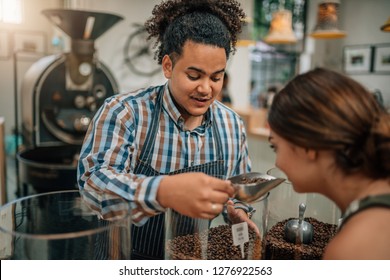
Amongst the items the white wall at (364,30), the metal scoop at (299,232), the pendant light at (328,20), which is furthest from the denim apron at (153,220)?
the white wall at (364,30)

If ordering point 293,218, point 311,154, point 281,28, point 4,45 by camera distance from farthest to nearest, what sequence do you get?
point 4,45 → point 281,28 → point 293,218 → point 311,154

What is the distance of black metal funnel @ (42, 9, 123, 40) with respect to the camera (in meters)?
2.72

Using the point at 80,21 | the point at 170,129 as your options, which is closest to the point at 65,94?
the point at 80,21

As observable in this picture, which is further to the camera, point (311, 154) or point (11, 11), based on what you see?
point (11, 11)

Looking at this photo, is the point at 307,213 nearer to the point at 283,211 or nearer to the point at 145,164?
the point at 283,211

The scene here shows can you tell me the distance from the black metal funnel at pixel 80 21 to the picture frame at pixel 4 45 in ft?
8.10

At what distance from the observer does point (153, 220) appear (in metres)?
1.07

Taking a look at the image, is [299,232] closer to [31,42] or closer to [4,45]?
[31,42]

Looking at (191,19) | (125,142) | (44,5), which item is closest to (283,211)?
(125,142)

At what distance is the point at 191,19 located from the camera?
1109 millimetres

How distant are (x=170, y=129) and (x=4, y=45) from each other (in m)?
4.51

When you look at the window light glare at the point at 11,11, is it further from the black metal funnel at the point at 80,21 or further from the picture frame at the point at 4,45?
the black metal funnel at the point at 80,21

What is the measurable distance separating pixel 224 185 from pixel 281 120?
19 cm

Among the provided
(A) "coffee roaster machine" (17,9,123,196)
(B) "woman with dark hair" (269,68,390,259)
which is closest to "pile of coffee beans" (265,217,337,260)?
(B) "woman with dark hair" (269,68,390,259)
